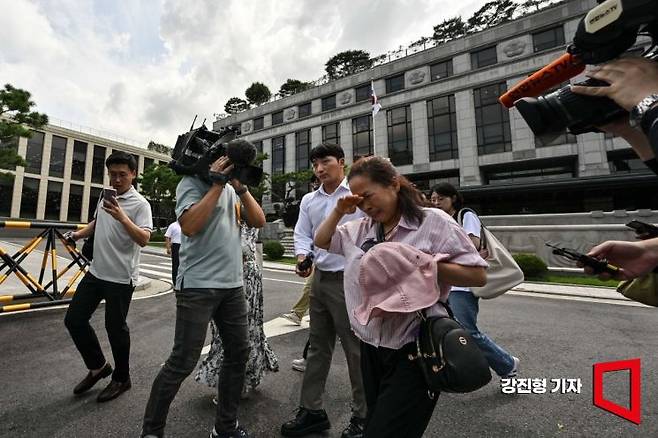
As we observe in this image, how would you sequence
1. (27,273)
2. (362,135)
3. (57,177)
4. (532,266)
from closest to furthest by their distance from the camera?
(27,273) → (532,266) → (362,135) → (57,177)

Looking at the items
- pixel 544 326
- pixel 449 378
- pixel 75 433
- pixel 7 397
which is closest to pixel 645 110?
pixel 449 378

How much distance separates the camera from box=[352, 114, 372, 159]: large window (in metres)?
33.3

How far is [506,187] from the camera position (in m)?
23.7

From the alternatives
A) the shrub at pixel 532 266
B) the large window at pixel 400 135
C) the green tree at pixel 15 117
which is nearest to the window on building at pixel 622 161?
the large window at pixel 400 135

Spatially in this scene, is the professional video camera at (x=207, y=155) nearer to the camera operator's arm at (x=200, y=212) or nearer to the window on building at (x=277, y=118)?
the camera operator's arm at (x=200, y=212)

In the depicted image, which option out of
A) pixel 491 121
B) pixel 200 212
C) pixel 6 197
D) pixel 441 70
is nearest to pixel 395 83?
pixel 441 70

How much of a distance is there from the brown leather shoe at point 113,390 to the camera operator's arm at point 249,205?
1.89 metres

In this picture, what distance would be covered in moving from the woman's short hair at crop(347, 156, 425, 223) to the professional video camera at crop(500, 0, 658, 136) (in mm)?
587

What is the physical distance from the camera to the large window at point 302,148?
124 ft

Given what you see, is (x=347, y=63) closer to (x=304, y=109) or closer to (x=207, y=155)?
(x=304, y=109)

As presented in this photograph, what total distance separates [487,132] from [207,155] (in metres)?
29.0

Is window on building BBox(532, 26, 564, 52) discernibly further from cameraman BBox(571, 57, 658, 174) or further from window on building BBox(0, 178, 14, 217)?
window on building BBox(0, 178, 14, 217)

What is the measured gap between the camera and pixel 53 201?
3984 cm

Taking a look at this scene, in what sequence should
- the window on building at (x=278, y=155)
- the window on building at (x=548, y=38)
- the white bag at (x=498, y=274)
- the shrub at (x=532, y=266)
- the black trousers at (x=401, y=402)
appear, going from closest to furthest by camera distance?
the black trousers at (x=401, y=402), the white bag at (x=498, y=274), the shrub at (x=532, y=266), the window on building at (x=548, y=38), the window on building at (x=278, y=155)
